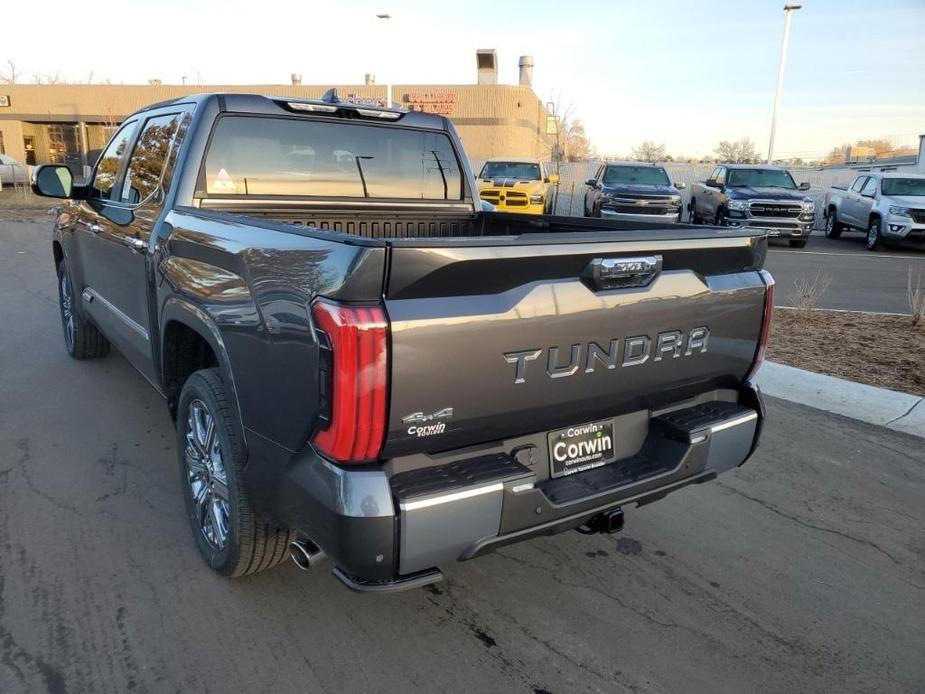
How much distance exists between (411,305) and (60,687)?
1.85 m

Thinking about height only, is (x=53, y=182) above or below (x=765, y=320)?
above

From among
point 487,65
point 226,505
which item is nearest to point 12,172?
point 487,65

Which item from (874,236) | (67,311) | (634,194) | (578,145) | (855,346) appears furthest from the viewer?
(578,145)

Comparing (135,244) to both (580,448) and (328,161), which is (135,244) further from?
(580,448)

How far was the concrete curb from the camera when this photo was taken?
5.36 metres

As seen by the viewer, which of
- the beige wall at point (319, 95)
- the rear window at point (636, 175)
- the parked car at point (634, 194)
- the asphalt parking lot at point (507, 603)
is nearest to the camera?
the asphalt parking lot at point (507, 603)

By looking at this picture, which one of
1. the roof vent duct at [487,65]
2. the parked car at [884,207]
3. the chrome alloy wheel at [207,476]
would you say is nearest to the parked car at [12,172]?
the roof vent duct at [487,65]

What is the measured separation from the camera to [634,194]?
17.7 meters

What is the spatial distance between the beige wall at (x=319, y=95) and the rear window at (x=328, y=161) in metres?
33.7

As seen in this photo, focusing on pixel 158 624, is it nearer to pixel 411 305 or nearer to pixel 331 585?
pixel 331 585

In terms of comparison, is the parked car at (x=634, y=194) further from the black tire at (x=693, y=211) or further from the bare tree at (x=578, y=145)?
the bare tree at (x=578, y=145)

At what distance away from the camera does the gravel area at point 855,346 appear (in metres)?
6.37

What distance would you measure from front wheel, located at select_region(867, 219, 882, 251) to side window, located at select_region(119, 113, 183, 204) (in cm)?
1817

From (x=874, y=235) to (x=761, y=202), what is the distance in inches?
130
